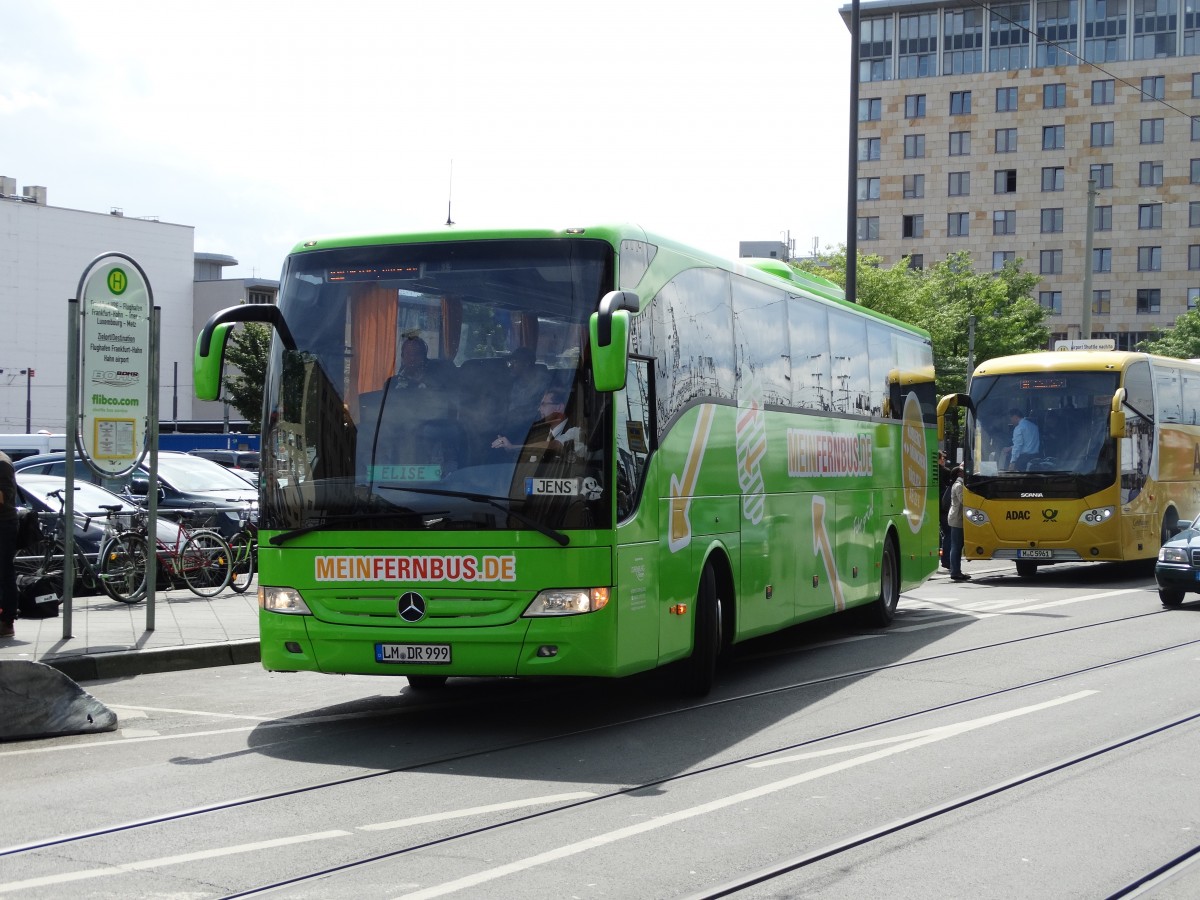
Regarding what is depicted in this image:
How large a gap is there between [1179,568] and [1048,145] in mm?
83327

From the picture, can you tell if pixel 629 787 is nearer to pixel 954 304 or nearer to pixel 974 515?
pixel 974 515

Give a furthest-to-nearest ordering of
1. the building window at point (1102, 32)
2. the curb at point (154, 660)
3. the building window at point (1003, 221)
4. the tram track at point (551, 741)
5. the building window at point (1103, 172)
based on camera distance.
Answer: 1. the building window at point (1003, 221)
2. the building window at point (1103, 172)
3. the building window at point (1102, 32)
4. the curb at point (154, 660)
5. the tram track at point (551, 741)

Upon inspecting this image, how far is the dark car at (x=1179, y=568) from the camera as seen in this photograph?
1891 cm

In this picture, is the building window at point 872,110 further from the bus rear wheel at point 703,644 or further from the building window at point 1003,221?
the bus rear wheel at point 703,644

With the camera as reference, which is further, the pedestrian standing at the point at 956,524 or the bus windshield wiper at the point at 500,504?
the pedestrian standing at the point at 956,524

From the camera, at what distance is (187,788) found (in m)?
7.96

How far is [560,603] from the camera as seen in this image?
9.26 m

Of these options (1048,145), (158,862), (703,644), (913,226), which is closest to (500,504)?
(703,644)

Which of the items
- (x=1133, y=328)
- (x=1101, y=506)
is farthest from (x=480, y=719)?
(x=1133, y=328)

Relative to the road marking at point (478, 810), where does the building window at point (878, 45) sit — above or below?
above

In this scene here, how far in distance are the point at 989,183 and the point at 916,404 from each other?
84001 mm

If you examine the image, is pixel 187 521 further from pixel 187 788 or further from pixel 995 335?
pixel 995 335

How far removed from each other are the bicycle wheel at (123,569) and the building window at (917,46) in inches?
3507

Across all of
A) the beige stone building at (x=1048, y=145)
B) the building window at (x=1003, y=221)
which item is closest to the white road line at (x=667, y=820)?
the beige stone building at (x=1048, y=145)
